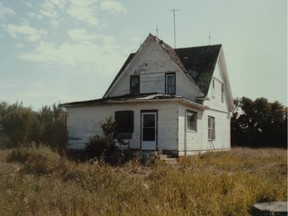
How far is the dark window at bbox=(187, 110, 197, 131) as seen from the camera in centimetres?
2434

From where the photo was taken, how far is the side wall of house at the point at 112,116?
74.1 ft

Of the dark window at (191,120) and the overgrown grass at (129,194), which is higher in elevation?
the dark window at (191,120)

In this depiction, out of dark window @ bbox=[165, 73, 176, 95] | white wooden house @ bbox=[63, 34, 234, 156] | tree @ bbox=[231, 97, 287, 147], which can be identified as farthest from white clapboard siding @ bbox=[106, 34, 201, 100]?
tree @ bbox=[231, 97, 287, 147]

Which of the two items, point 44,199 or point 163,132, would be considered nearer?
point 44,199

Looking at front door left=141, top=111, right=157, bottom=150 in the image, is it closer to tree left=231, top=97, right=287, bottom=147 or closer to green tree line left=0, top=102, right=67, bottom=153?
green tree line left=0, top=102, right=67, bottom=153

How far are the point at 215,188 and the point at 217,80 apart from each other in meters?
20.9

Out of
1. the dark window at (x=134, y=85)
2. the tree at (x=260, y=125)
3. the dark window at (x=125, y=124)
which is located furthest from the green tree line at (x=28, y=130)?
the tree at (x=260, y=125)

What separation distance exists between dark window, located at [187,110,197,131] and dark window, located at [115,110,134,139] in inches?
134

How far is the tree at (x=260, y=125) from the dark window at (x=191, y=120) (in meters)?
17.3

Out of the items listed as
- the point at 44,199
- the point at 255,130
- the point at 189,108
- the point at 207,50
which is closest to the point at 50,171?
the point at 44,199

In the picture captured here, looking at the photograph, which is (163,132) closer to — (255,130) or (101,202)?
(101,202)

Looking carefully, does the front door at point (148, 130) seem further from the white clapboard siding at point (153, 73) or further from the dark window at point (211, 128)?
the dark window at point (211, 128)

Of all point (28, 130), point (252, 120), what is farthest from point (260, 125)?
point (28, 130)

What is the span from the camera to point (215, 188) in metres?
10.1
